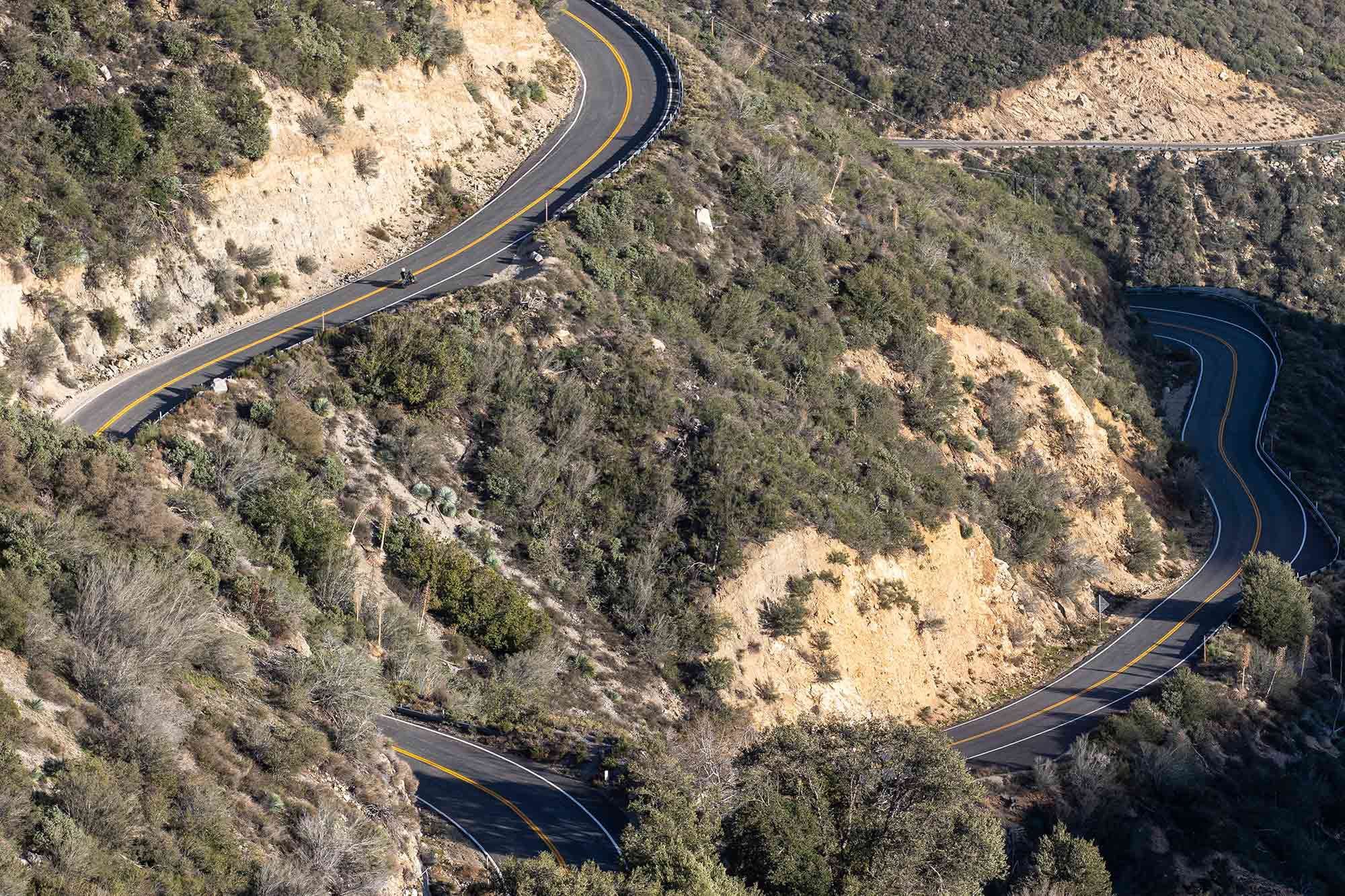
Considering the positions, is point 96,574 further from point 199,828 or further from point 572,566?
point 572,566

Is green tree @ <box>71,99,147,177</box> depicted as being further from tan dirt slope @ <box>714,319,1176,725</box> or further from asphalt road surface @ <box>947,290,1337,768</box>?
asphalt road surface @ <box>947,290,1337,768</box>

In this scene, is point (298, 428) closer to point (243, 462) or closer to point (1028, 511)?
point (243, 462)

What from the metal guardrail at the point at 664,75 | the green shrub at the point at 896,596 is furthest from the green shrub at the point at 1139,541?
the metal guardrail at the point at 664,75

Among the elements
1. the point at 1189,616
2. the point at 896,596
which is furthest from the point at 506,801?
the point at 1189,616

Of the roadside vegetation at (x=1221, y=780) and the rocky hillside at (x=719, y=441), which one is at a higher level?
the rocky hillside at (x=719, y=441)

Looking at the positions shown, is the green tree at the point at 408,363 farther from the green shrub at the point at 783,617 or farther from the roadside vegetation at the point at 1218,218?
the roadside vegetation at the point at 1218,218

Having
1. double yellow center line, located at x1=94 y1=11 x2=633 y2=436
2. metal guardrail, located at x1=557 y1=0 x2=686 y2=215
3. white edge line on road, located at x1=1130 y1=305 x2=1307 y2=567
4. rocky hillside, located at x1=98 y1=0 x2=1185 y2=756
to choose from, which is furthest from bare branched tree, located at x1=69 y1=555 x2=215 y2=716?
white edge line on road, located at x1=1130 y1=305 x2=1307 y2=567

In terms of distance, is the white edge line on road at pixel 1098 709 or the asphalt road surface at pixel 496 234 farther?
the white edge line on road at pixel 1098 709
